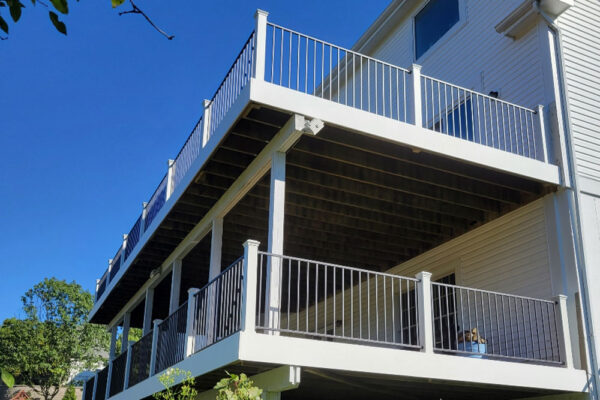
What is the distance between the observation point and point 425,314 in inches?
314

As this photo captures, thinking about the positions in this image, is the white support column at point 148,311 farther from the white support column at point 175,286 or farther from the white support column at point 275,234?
the white support column at point 275,234

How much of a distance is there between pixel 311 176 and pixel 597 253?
4115 mm

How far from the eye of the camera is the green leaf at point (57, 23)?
8.27 ft

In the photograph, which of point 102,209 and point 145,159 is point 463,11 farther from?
point 102,209

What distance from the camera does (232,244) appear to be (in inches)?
476

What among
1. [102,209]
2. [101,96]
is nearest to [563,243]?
[101,96]

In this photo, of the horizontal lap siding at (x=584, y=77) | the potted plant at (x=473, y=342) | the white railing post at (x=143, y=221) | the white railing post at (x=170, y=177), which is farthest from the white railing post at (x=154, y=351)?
the horizontal lap siding at (x=584, y=77)

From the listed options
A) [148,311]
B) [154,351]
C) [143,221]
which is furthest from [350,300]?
[148,311]

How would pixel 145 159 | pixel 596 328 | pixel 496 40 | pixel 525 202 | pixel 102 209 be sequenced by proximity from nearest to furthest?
pixel 596 328
pixel 525 202
pixel 496 40
pixel 145 159
pixel 102 209

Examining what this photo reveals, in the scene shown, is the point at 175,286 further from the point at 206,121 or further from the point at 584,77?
the point at 584,77

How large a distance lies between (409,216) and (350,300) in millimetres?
2123

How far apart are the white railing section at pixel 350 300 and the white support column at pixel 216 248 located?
70 centimetres

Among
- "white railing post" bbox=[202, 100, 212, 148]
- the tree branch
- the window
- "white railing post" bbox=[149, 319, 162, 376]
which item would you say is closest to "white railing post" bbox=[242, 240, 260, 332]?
"white railing post" bbox=[202, 100, 212, 148]

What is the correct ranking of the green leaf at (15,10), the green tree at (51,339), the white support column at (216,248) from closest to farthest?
the green leaf at (15,10), the white support column at (216,248), the green tree at (51,339)
